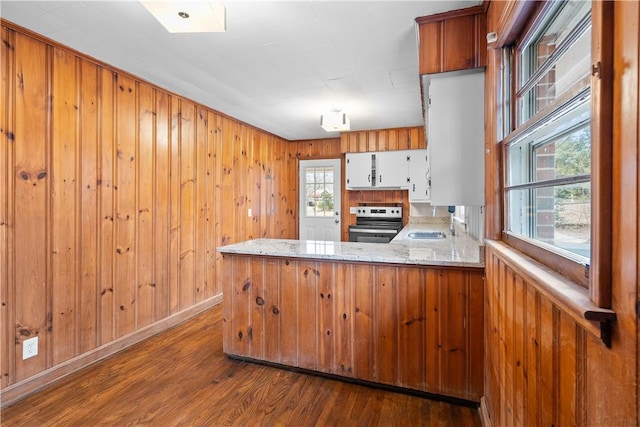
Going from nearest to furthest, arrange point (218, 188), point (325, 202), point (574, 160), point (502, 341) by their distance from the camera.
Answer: point (574, 160) < point (502, 341) < point (218, 188) < point (325, 202)

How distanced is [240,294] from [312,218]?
3.49 meters

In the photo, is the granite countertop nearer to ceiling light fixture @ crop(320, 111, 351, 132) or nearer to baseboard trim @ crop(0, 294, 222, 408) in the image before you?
baseboard trim @ crop(0, 294, 222, 408)

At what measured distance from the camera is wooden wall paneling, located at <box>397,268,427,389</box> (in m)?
1.94

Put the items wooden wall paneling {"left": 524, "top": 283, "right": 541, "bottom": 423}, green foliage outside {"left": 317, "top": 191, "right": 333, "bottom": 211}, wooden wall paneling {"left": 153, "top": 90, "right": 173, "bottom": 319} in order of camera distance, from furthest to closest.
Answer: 1. green foliage outside {"left": 317, "top": 191, "right": 333, "bottom": 211}
2. wooden wall paneling {"left": 153, "top": 90, "right": 173, "bottom": 319}
3. wooden wall paneling {"left": 524, "top": 283, "right": 541, "bottom": 423}

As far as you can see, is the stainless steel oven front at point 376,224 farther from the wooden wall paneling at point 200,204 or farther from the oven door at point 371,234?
the wooden wall paneling at point 200,204

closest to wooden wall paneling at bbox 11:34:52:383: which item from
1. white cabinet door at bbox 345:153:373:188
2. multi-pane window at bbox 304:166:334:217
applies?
white cabinet door at bbox 345:153:373:188

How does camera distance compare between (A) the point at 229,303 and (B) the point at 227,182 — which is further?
(B) the point at 227,182

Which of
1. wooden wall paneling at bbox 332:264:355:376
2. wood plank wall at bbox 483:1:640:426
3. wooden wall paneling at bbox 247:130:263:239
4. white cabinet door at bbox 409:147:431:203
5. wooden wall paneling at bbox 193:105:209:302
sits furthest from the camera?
white cabinet door at bbox 409:147:431:203

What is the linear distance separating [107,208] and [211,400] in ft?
5.70

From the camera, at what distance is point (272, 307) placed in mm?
2324

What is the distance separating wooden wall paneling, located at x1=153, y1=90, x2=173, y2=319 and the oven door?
9.74 feet

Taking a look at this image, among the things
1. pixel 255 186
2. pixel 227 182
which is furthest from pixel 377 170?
pixel 227 182

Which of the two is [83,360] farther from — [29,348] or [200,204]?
[200,204]

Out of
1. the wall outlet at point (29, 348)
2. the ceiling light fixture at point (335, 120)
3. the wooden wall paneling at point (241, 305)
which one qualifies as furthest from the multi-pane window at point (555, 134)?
the wall outlet at point (29, 348)
